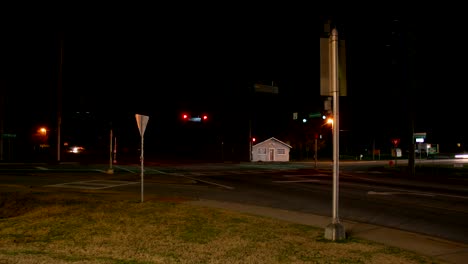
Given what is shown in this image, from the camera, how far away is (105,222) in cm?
970

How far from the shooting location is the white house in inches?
2522

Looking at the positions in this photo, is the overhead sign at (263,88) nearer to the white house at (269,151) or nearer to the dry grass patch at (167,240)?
the dry grass patch at (167,240)

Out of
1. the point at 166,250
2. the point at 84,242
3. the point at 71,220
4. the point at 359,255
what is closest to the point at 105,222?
the point at 71,220

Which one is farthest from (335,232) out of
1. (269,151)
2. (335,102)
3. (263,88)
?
(269,151)

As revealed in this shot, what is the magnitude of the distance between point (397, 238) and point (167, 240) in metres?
4.66

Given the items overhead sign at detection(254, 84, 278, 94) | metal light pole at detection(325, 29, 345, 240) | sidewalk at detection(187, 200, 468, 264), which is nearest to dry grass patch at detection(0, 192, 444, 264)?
sidewalk at detection(187, 200, 468, 264)

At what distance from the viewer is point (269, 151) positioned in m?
64.6

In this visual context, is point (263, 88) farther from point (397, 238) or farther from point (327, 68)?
point (397, 238)

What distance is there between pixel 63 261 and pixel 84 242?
1.46 meters

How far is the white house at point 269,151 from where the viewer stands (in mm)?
64062

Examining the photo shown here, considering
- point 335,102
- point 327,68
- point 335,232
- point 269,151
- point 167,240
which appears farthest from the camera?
point 269,151

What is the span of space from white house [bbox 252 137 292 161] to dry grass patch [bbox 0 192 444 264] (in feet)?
172

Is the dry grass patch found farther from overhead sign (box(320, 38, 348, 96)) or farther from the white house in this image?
the white house

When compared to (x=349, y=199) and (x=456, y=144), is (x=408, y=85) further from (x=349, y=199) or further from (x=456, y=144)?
(x=456, y=144)
